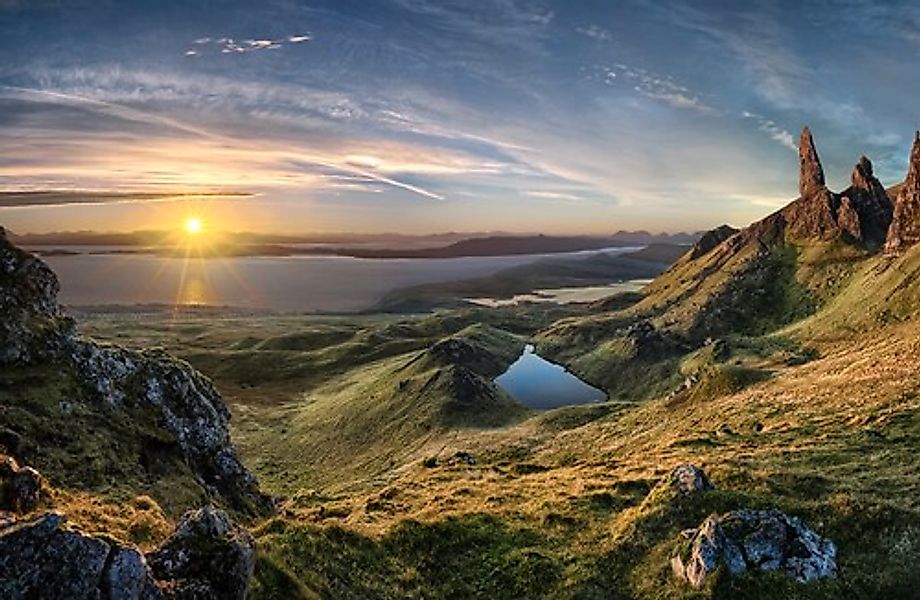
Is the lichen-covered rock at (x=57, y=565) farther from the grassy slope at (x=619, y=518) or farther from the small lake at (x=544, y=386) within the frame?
the small lake at (x=544, y=386)

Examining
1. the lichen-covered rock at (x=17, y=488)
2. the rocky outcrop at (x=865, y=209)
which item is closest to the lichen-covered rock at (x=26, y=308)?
the lichen-covered rock at (x=17, y=488)

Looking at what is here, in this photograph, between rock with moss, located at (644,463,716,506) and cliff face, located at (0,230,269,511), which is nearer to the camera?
rock with moss, located at (644,463,716,506)

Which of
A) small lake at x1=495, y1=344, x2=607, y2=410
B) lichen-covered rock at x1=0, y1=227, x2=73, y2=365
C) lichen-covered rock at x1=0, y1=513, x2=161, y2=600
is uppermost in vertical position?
lichen-covered rock at x1=0, y1=227, x2=73, y2=365

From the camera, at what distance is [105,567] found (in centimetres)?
1606

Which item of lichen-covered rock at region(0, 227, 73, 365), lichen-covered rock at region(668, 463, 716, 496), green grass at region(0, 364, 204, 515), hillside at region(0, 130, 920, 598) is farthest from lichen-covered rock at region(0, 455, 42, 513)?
lichen-covered rock at region(668, 463, 716, 496)

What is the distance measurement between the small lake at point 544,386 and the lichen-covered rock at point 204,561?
115040 mm

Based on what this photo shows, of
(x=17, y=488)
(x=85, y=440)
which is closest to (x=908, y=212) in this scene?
(x=85, y=440)

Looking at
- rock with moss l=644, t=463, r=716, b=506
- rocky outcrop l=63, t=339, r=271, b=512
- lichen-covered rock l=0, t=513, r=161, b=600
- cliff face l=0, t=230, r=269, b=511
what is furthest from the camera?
rocky outcrop l=63, t=339, r=271, b=512

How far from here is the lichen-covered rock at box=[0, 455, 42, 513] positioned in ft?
74.5

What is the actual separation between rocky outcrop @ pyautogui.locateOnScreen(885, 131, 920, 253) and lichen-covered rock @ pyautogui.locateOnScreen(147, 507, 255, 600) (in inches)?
6352

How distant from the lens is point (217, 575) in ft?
60.4

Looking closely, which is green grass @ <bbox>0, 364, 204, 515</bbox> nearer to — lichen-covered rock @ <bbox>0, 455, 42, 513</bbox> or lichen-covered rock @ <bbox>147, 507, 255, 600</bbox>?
lichen-covered rock @ <bbox>0, 455, 42, 513</bbox>

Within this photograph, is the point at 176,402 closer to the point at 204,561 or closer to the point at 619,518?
the point at 204,561

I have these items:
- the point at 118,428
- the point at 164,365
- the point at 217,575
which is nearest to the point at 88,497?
the point at 118,428
